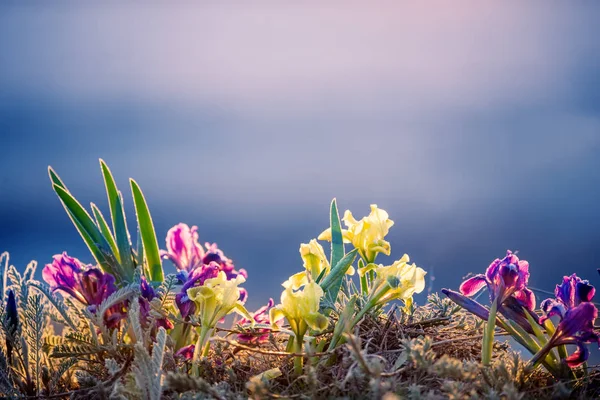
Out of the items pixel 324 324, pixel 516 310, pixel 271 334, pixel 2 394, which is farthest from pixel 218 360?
pixel 516 310

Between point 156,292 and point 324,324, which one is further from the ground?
point 156,292

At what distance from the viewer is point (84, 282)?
1.02 metres

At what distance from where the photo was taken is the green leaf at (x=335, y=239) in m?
1.00

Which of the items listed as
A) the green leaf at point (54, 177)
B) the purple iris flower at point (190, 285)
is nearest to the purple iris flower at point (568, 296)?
the purple iris flower at point (190, 285)

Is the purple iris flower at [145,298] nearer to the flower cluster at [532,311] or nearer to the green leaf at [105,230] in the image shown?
the green leaf at [105,230]

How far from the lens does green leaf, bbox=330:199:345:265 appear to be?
3.29ft

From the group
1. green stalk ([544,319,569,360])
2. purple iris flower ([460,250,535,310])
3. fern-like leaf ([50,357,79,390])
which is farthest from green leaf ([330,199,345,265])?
fern-like leaf ([50,357,79,390])

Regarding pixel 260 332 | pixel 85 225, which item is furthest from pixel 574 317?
pixel 85 225

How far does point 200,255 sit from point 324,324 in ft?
1.42

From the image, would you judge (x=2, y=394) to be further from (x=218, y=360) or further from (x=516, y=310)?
(x=516, y=310)

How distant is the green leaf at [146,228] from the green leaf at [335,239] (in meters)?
0.36

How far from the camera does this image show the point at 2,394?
90 cm

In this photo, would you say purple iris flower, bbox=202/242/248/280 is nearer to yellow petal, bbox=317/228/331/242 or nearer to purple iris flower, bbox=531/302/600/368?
yellow petal, bbox=317/228/331/242

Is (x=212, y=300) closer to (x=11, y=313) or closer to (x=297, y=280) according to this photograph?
(x=297, y=280)
